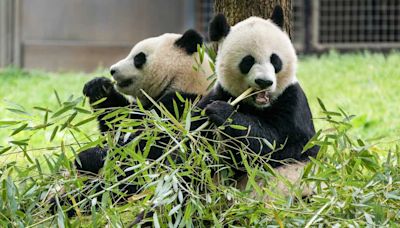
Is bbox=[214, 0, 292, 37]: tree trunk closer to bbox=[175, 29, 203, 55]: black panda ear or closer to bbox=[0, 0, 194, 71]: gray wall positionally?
bbox=[175, 29, 203, 55]: black panda ear

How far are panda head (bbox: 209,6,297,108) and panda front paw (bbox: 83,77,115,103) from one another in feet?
3.39

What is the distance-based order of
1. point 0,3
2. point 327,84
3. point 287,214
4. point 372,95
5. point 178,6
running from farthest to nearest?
point 178,6 → point 0,3 → point 327,84 → point 372,95 → point 287,214

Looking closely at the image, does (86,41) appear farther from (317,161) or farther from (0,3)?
(317,161)

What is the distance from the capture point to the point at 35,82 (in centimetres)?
981

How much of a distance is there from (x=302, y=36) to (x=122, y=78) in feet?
27.0

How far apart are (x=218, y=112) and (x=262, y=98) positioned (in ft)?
0.85

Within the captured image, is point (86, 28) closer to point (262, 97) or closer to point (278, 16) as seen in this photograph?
point (278, 16)

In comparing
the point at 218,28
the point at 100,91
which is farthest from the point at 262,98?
the point at 100,91

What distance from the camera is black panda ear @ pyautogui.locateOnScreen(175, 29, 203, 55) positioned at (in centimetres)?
483

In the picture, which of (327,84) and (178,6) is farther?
(178,6)

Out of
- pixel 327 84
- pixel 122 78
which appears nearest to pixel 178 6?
pixel 327 84

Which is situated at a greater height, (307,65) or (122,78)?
(122,78)

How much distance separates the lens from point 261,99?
13.3ft

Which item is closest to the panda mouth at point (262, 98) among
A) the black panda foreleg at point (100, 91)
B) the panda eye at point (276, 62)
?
the panda eye at point (276, 62)
